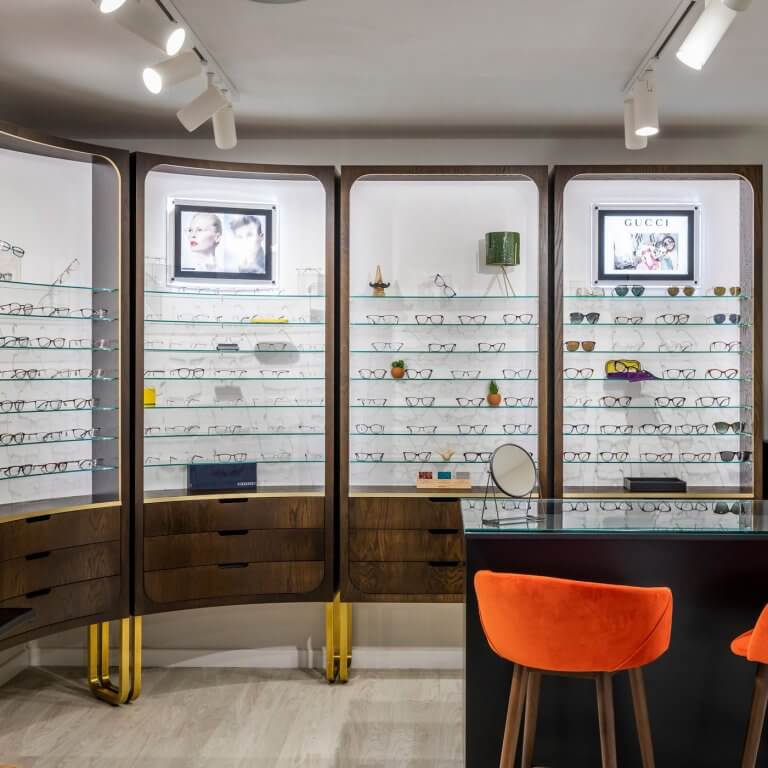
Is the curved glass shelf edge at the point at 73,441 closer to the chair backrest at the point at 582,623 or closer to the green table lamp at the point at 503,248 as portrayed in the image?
the green table lamp at the point at 503,248

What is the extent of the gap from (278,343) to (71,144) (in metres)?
1.39

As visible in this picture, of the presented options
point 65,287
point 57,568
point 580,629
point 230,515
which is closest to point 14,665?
point 57,568

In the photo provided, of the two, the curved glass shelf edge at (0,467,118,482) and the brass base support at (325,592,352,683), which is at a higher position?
the curved glass shelf edge at (0,467,118,482)

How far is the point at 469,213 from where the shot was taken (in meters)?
4.29

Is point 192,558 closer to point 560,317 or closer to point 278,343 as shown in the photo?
point 278,343

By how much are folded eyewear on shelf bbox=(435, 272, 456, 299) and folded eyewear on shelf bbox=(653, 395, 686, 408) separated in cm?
127

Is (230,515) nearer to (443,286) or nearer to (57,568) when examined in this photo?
(57,568)

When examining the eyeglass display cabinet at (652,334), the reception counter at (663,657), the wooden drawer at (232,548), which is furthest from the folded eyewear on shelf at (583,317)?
the wooden drawer at (232,548)

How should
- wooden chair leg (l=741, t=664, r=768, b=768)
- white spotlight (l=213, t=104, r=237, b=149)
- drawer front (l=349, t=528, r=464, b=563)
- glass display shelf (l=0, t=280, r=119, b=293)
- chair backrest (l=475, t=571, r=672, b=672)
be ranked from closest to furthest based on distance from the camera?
chair backrest (l=475, t=571, r=672, b=672) → wooden chair leg (l=741, t=664, r=768, b=768) → white spotlight (l=213, t=104, r=237, b=149) → glass display shelf (l=0, t=280, r=119, b=293) → drawer front (l=349, t=528, r=464, b=563)

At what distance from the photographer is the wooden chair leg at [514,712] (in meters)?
2.41

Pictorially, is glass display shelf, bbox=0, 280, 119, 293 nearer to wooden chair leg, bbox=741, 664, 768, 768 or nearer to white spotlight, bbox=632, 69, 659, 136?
white spotlight, bbox=632, 69, 659, 136

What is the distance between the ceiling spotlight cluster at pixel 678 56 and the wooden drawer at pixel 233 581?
102 inches

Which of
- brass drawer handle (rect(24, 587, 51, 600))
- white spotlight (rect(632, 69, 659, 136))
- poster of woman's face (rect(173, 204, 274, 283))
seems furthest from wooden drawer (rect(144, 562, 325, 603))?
white spotlight (rect(632, 69, 659, 136))

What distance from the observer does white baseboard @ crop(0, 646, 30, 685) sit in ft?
13.5
